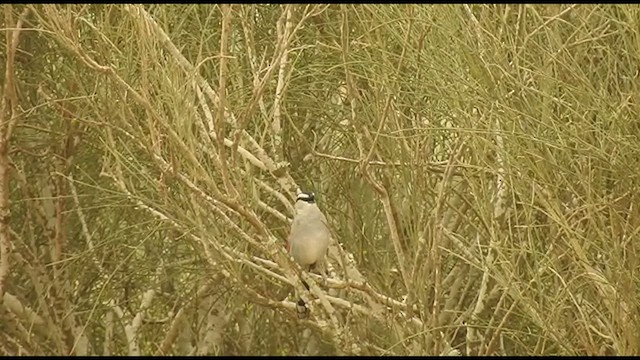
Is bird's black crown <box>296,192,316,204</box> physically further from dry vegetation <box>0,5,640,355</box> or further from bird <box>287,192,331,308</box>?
dry vegetation <box>0,5,640,355</box>

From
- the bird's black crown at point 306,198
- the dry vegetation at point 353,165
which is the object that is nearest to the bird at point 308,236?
the bird's black crown at point 306,198

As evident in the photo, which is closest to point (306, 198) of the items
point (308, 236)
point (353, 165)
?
point (308, 236)

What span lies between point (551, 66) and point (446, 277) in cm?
160

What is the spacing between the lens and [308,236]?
6.00 meters

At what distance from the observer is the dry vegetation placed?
4.86 metres

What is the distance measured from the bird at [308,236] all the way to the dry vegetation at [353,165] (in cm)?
11

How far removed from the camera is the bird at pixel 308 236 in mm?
5930

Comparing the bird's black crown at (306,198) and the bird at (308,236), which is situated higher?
the bird's black crown at (306,198)

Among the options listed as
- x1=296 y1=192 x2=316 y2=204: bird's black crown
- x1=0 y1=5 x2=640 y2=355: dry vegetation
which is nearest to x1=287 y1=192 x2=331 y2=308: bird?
x1=296 y1=192 x2=316 y2=204: bird's black crown

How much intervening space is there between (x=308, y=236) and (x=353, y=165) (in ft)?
3.49

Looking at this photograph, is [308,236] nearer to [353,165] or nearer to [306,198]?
[306,198]

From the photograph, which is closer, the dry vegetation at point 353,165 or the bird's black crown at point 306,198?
the dry vegetation at point 353,165

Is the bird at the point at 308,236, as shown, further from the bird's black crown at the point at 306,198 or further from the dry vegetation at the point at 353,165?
the dry vegetation at the point at 353,165

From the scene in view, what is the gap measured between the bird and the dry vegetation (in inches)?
4.4
